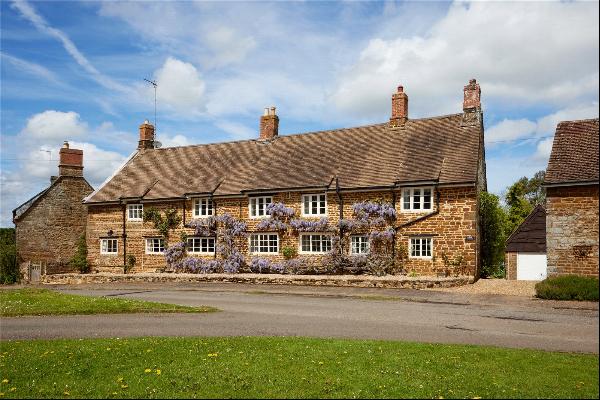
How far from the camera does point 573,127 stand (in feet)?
25.2

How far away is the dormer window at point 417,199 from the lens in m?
26.8

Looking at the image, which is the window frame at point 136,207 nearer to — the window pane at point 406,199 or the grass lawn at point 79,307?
the grass lawn at point 79,307

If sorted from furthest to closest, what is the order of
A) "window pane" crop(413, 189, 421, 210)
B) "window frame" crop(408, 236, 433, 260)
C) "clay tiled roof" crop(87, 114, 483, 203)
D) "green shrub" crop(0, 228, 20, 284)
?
"green shrub" crop(0, 228, 20, 284), "clay tiled roof" crop(87, 114, 483, 203), "window pane" crop(413, 189, 421, 210), "window frame" crop(408, 236, 433, 260)

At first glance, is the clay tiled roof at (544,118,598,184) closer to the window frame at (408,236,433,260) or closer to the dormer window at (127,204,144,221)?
the window frame at (408,236,433,260)

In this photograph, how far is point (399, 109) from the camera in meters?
32.8

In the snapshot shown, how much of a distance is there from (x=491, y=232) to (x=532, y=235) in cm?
314

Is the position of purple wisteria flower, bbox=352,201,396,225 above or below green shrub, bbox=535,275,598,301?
above

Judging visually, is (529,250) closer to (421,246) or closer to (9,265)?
(421,246)

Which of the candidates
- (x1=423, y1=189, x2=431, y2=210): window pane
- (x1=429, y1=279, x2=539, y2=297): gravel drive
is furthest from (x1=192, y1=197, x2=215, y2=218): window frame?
(x1=429, y1=279, x2=539, y2=297): gravel drive

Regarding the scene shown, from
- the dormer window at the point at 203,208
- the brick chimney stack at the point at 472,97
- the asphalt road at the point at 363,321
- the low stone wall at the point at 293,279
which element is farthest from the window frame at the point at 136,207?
the brick chimney stack at the point at 472,97

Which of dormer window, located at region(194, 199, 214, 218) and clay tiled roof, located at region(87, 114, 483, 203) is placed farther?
dormer window, located at region(194, 199, 214, 218)

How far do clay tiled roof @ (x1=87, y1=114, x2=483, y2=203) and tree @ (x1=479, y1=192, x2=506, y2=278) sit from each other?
12.5 ft

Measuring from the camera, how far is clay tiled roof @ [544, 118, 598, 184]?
509cm

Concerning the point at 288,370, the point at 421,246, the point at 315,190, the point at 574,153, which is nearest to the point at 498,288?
the point at 421,246
